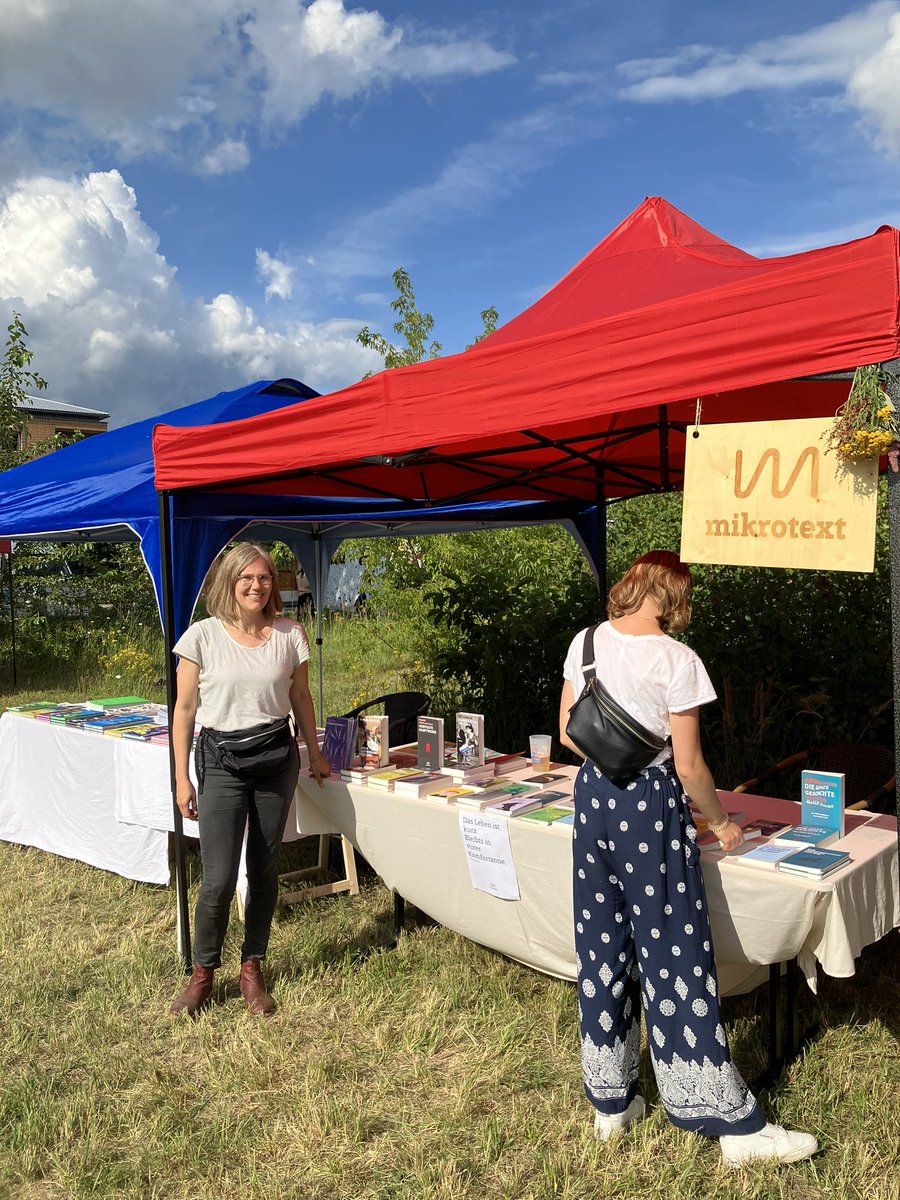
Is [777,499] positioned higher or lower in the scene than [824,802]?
higher

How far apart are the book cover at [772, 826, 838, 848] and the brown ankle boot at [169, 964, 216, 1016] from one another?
6.65ft

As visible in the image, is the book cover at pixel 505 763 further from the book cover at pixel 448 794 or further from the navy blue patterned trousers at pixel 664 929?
the navy blue patterned trousers at pixel 664 929

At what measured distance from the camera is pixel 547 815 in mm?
3076

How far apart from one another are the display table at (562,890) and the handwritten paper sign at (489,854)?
0.12ft

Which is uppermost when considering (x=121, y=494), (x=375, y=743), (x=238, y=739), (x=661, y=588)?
(x=121, y=494)

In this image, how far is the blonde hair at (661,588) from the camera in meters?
2.42

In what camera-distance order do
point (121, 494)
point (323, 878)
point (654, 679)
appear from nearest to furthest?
point (654, 679)
point (121, 494)
point (323, 878)

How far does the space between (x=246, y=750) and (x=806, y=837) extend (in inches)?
70.7

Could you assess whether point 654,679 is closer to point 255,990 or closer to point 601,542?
point 255,990

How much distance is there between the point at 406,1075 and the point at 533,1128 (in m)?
0.48

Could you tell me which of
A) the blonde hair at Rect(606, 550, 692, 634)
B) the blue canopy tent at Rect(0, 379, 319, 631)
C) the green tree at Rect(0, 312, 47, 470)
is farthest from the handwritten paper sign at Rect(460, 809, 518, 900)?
the green tree at Rect(0, 312, 47, 470)

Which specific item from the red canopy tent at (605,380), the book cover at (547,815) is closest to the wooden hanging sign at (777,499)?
the red canopy tent at (605,380)

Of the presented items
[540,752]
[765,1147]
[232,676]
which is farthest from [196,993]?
[765,1147]

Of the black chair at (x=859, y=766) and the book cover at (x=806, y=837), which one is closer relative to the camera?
the book cover at (x=806, y=837)
